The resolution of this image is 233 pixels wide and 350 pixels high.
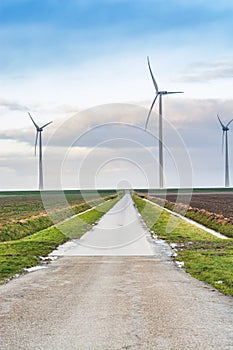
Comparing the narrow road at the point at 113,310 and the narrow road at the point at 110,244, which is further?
the narrow road at the point at 110,244

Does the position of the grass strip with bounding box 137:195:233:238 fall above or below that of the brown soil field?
below

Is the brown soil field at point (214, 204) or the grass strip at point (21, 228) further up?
the brown soil field at point (214, 204)

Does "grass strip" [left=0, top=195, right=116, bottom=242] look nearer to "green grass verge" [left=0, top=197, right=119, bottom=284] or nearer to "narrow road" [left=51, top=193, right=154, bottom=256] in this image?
"green grass verge" [left=0, top=197, right=119, bottom=284]

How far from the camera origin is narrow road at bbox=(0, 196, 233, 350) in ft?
29.7

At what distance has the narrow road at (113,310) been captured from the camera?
9047 millimetres

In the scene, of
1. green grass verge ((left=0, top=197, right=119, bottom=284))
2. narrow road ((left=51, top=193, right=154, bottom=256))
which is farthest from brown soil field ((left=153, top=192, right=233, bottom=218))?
green grass verge ((left=0, top=197, right=119, bottom=284))

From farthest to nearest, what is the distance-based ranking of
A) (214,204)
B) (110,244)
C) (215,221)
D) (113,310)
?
(214,204) → (215,221) → (110,244) → (113,310)

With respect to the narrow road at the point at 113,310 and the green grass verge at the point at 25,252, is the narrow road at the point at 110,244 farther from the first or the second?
the narrow road at the point at 113,310

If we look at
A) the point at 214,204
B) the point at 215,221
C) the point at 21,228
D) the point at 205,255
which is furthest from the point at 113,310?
the point at 214,204

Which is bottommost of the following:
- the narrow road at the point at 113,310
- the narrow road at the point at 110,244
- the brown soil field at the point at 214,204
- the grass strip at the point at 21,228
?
the narrow road at the point at 113,310

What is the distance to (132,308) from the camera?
11.8 meters

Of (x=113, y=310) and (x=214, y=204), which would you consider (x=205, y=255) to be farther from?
(x=214, y=204)

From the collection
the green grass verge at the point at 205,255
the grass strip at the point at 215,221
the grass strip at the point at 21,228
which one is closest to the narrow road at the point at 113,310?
the green grass verge at the point at 205,255

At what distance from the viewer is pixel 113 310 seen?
11.5 metres
